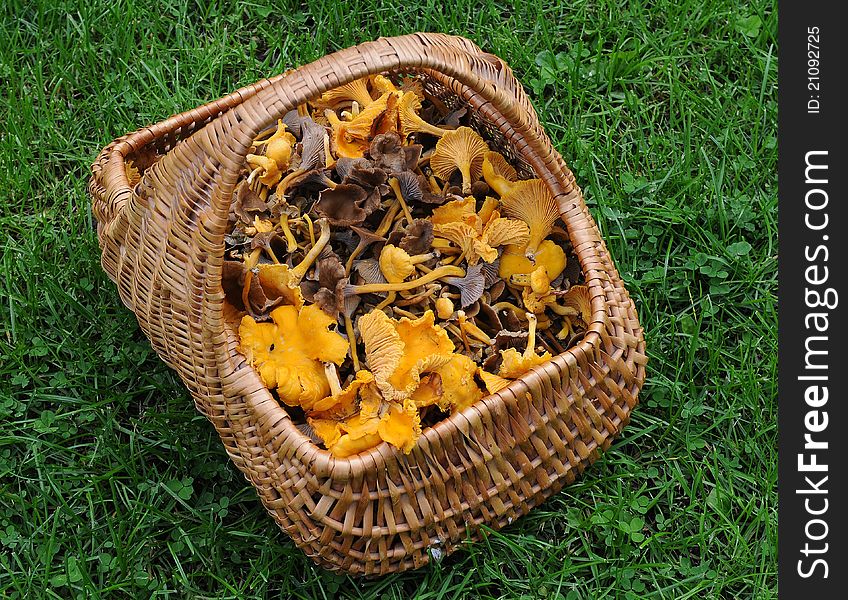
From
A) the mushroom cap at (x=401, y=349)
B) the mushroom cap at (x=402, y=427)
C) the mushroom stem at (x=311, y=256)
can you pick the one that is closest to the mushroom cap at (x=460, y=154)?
the mushroom stem at (x=311, y=256)

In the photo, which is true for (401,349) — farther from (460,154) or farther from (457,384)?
(460,154)

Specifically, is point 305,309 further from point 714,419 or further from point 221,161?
point 714,419

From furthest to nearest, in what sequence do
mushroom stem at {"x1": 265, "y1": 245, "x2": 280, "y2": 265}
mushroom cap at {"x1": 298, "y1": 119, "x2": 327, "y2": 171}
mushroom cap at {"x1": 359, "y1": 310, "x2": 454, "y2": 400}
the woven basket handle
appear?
1. mushroom cap at {"x1": 298, "y1": 119, "x2": 327, "y2": 171}
2. mushroom stem at {"x1": 265, "y1": 245, "x2": 280, "y2": 265}
3. mushroom cap at {"x1": 359, "y1": 310, "x2": 454, "y2": 400}
4. the woven basket handle

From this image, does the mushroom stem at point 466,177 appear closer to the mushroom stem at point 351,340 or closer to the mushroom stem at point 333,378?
the mushroom stem at point 351,340

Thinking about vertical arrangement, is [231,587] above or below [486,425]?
below

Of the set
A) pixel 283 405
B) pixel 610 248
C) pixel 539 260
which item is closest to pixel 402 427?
pixel 283 405

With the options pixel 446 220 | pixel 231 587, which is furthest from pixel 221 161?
pixel 231 587

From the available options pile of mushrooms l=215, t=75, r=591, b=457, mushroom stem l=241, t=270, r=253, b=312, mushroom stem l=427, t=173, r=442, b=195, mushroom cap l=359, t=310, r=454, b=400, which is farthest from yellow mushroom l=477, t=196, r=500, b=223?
mushroom stem l=241, t=270, r=253, b=312

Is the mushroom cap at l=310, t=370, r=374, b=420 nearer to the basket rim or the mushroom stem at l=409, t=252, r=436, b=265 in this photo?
the basket rim
